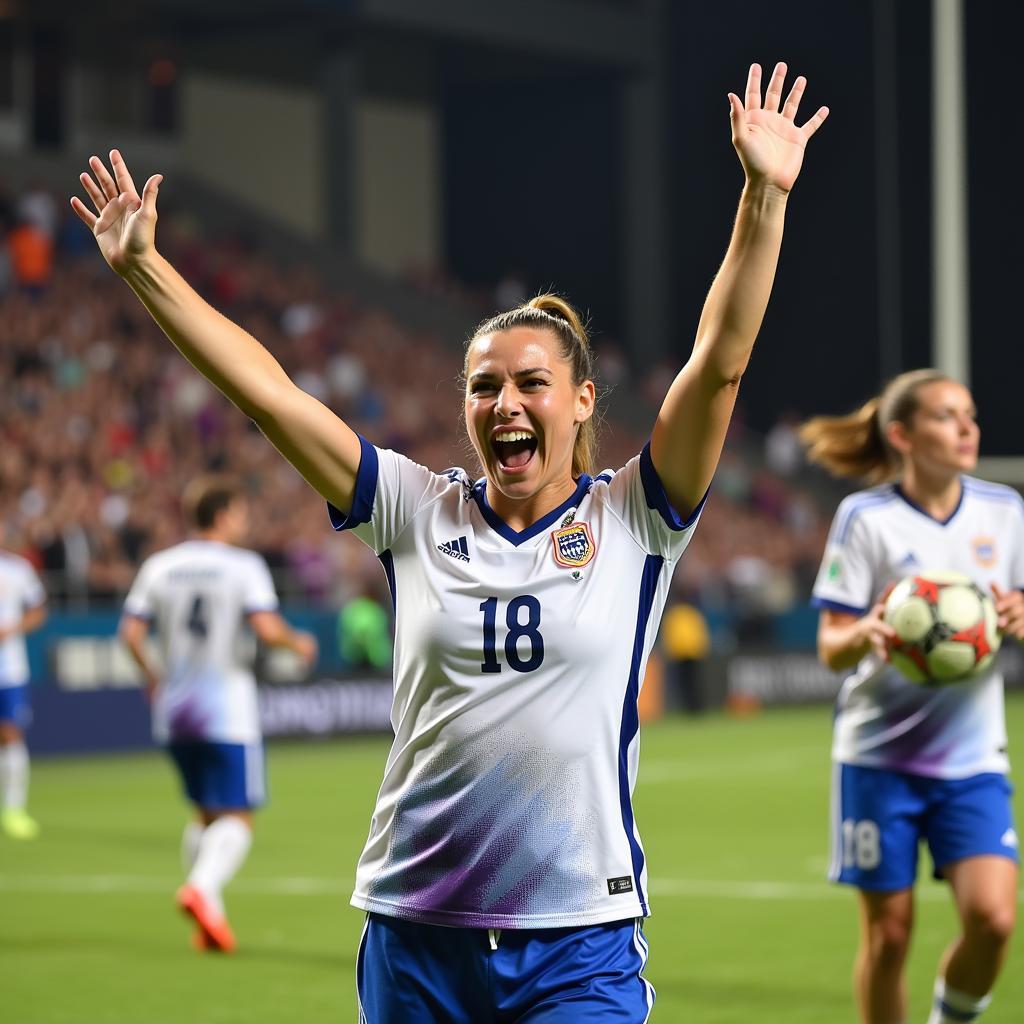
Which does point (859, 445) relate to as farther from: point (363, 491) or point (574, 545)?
point (363, 491)

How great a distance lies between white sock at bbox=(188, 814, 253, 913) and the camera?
9367mm

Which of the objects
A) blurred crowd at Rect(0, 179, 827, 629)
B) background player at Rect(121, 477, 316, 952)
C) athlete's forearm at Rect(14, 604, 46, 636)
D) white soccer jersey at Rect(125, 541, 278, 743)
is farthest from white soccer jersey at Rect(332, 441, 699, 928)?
blurred crowd at Rect(0, 179, 827, 629)

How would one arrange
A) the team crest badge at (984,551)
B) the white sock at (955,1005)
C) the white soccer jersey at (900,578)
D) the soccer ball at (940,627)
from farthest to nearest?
the team crest badge at (984,551) < the white soccer jersey at (900,578) < the white sock at (955,1005) < the soccer ball at (940,627)

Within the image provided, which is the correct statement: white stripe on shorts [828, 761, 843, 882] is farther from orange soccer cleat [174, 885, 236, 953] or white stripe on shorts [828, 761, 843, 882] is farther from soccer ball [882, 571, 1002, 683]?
orange soccer cleat [174, 885, 236, 953]

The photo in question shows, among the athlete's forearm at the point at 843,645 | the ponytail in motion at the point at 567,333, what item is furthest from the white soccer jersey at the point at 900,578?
the ponytail in motion at the point at 567,333

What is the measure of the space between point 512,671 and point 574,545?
11.1 inches

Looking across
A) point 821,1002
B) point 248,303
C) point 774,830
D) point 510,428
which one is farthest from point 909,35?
point 248,303

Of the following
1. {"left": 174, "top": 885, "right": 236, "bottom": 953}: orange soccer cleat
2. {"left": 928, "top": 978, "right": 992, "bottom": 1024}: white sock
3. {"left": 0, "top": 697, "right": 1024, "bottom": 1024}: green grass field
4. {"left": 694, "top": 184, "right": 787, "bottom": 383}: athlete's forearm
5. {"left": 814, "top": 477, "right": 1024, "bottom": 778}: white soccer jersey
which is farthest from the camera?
{"left": 174, "top": 885, "right": 236, "bottom": 953}: orange soccer cleat

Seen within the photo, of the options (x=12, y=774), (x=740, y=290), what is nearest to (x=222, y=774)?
A: (x=12, y=774)

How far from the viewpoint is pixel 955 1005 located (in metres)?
6.18

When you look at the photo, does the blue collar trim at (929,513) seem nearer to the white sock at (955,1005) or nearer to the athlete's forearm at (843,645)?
the athlete's forearm at (843,645)

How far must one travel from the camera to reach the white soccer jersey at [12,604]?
1485 centimetres

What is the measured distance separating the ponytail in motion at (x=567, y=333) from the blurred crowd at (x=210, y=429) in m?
16.4

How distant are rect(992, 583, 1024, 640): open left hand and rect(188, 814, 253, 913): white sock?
460 centimetres
